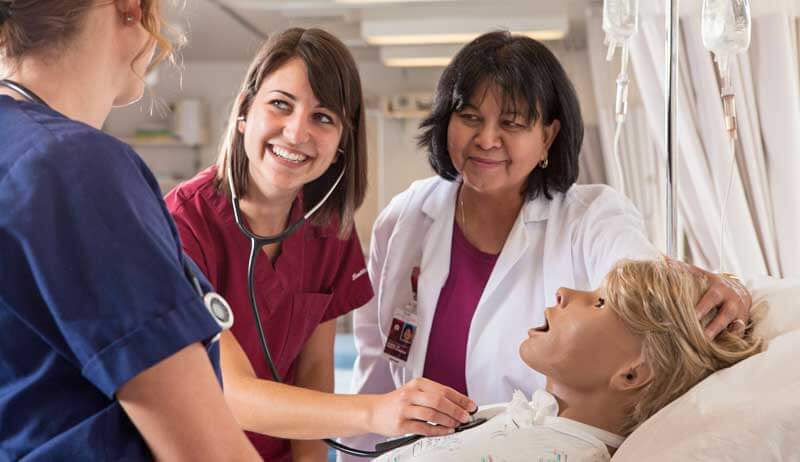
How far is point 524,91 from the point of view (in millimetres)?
1682

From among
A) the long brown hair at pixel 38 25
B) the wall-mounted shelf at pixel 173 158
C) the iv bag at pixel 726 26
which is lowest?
the wall-mounted shelf at pixel 173 158

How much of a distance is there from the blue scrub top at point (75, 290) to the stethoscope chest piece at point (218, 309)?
4 centimetres

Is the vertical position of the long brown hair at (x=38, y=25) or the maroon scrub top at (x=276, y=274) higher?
the long brown hair at (x=38, y=25)

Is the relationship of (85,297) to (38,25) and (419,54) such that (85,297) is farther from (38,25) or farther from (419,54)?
(419,54)

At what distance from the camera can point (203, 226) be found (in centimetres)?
154

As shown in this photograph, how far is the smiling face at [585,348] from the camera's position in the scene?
4.43 ft

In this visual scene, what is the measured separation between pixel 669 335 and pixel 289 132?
0.74 metres

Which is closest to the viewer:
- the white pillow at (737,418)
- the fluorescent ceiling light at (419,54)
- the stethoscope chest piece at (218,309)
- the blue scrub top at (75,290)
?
the blue scrub top at (75,290)

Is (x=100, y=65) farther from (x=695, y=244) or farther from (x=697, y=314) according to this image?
(x=695, y=244)

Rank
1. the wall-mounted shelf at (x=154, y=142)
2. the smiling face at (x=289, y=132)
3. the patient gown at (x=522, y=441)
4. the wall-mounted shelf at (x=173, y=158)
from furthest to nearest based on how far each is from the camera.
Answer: the wall-mounted shelf at (x=173, y=158) < the wall-mounted shelf at (x=154, y=142) < the smiling face at (x=289, y=132) < the patient gown at (x=522, y=441)

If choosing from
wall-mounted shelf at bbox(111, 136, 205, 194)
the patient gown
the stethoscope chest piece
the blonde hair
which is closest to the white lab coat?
the blonde hair

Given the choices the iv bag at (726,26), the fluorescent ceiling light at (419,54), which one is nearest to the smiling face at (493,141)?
the iv bag at (726,26)

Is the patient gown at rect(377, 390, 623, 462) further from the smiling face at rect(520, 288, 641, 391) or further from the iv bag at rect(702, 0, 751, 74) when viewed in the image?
the iv bag at rect(702, 0, 751, 74)

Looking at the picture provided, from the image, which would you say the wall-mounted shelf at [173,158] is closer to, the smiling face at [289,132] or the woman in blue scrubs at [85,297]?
the smiling face at [289,132]
